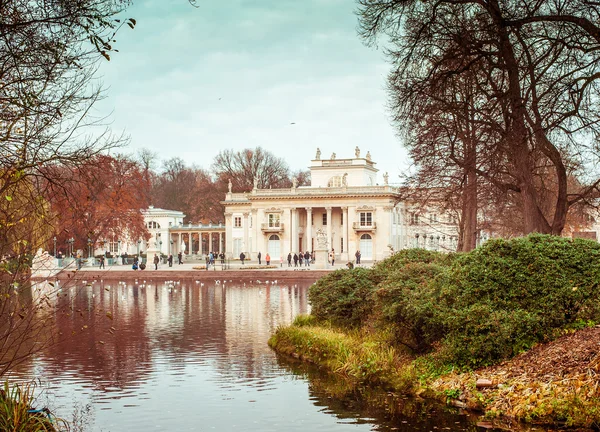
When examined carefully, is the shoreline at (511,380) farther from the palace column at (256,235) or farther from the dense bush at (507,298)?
the palace column at (256,235)

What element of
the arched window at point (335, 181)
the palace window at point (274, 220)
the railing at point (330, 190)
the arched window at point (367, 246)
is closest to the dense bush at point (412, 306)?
the railing at point (330, 190)

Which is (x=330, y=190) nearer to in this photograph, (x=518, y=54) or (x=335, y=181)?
(x=335, y=181)

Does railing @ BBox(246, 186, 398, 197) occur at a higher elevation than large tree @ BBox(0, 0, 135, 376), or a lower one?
higher

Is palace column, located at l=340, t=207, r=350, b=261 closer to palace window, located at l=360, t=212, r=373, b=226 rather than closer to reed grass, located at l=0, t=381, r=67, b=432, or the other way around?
palace window, located at l=360, t=212, r=373, b=226

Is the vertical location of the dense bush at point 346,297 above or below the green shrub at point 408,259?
below

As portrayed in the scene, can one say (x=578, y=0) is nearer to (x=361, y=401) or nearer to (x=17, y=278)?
(x=361, y=401)

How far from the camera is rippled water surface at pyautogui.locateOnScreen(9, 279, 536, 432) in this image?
36.1ft

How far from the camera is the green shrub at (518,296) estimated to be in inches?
481

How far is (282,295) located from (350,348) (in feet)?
65.0

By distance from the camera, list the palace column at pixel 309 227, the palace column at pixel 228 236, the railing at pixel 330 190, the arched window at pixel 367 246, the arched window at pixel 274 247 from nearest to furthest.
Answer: the railing at pixel 330 190 → the arched window at pixel 367 246 → the palace column at pixel 309 227 → the arched window at pixel 274 247 → the palace column at pixel 228 236

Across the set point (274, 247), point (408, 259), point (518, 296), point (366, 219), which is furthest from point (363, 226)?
point (518, 296)

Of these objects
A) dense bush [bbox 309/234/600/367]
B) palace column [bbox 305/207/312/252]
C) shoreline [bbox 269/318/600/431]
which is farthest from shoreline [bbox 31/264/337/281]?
dense bush [bbox 309/234/600/367]

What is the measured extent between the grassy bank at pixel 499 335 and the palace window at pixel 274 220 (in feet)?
208

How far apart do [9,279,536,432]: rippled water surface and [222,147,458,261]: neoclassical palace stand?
51.2m
